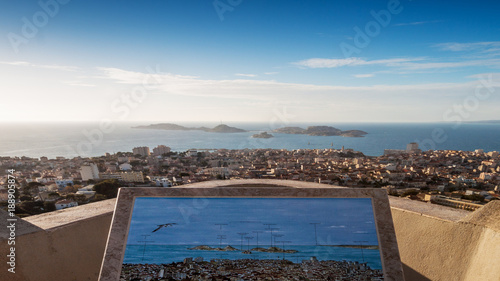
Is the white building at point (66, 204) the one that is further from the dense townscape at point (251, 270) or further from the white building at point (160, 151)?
the white building at point (160, 151)

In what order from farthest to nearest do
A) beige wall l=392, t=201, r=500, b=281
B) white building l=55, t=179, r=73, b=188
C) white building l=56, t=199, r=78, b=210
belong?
white building l=55, t=179, r=73, b=188
white building l=56, t=199, r=78, b=210
beige wall l=392, t=201, r=500, b=281

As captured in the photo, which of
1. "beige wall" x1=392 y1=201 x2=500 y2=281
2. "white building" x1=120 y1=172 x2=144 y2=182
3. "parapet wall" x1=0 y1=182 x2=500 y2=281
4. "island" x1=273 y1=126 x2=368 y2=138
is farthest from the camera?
"island" x1=273 y1=126 x2=368 y2=138

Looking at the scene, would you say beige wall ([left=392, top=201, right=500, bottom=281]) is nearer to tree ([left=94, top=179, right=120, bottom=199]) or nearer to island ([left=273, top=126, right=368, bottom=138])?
tree ([left=94, top=179, right=120, bottom=199])

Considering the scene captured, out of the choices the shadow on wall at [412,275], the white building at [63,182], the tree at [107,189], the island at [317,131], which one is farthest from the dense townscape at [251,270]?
the island at [317,131]

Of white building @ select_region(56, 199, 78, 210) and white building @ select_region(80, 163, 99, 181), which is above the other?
white building @ select_region(56, 199, 78, 210)

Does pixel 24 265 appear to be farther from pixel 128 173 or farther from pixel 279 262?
pixel 128 173

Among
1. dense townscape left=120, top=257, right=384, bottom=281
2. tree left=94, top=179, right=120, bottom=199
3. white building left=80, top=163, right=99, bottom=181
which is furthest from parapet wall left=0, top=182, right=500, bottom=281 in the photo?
white building left=80, top=163, right=99, bottom=181

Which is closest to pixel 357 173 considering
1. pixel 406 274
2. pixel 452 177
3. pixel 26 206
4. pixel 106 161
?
pixel 452 177
